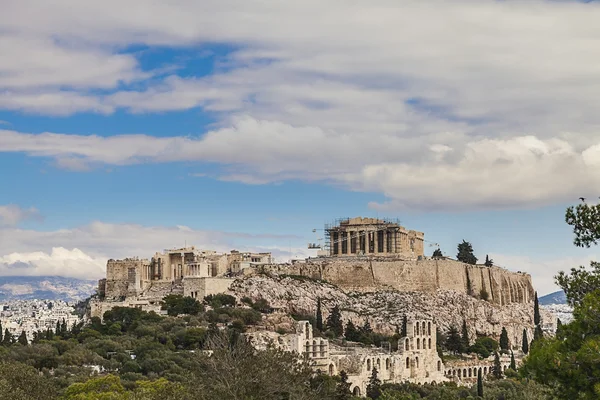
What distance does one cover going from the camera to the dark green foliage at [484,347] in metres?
76.6

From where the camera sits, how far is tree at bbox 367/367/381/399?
54816mm

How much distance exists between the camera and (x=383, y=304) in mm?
80938

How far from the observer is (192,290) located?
7475 centimetres

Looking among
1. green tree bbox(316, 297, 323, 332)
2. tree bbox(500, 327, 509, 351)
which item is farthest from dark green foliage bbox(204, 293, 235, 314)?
tree bbox(500, 327, 509, 351)

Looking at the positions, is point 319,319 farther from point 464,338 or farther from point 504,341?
point 504,341

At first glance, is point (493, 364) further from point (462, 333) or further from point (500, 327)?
point (500, 327)

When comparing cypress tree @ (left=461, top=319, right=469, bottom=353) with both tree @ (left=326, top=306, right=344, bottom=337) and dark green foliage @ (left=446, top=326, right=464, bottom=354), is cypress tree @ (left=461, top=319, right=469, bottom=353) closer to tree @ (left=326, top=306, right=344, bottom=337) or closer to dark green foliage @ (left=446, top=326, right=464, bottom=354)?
dark green foliage @ (left=446, top=326, right=464, bottom=354)

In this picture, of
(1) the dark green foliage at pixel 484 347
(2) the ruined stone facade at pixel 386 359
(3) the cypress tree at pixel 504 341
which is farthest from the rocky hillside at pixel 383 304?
(2) the ruined stone facade at pixel 386 359

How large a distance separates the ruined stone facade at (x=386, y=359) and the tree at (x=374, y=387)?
1.32 m

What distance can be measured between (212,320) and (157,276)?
14137 mm

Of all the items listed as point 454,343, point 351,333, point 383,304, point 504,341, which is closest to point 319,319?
point 351,333

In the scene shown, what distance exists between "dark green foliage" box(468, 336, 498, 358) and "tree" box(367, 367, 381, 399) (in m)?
21.4

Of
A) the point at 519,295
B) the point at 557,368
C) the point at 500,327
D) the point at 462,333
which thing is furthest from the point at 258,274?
the point at 557,368

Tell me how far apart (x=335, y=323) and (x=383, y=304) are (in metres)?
10.1
